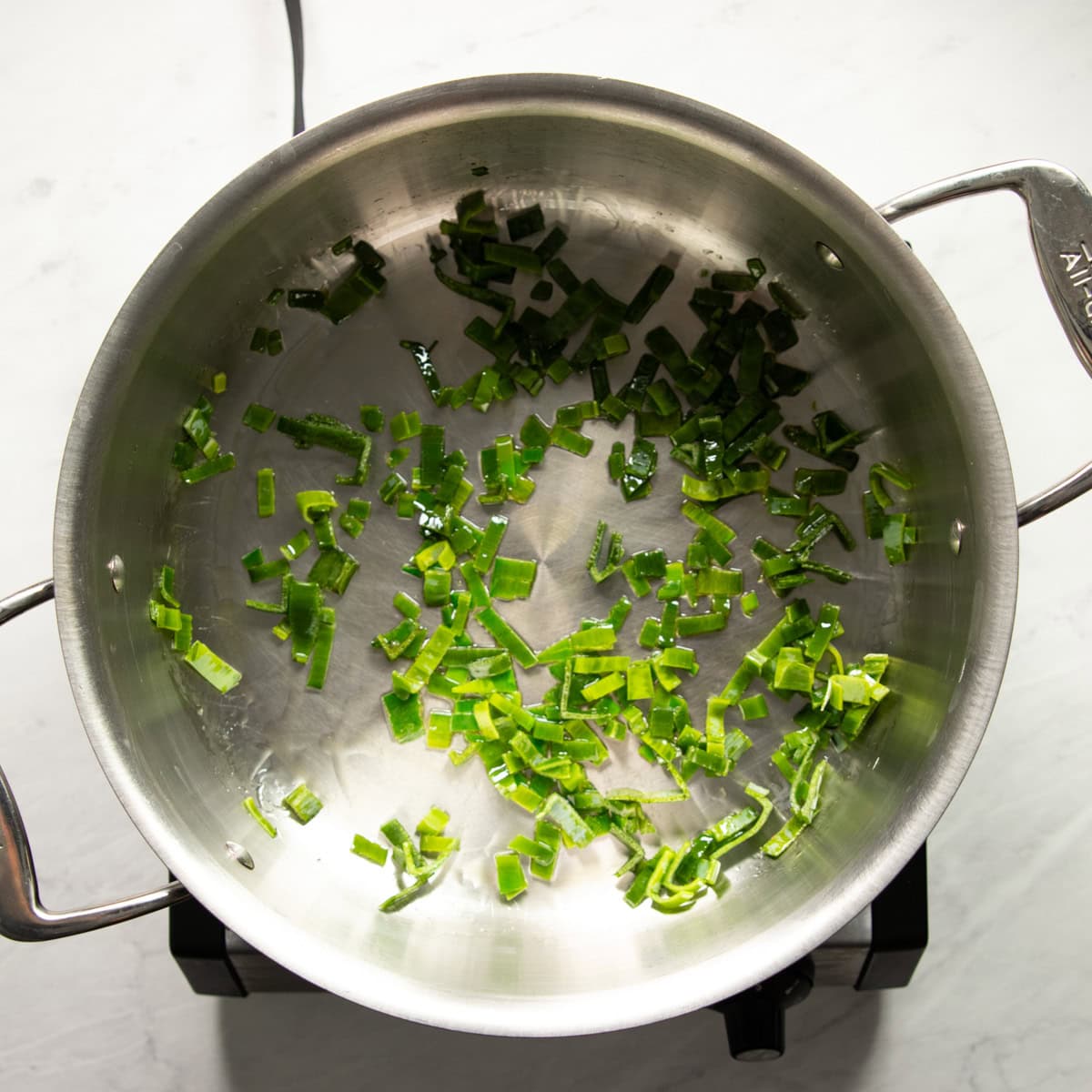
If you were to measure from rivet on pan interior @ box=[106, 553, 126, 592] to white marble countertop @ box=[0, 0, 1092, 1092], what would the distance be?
6.8 inches

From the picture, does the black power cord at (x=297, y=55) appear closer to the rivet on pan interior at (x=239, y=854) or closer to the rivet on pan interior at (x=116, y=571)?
the rivet on pan interior at (x=116, y=571)

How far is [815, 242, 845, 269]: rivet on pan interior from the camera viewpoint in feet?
2.98

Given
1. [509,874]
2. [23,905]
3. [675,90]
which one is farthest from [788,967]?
[675,90]

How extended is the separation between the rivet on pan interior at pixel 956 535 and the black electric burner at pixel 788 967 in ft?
0.88

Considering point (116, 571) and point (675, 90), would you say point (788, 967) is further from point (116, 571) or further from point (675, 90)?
point (675, 90)

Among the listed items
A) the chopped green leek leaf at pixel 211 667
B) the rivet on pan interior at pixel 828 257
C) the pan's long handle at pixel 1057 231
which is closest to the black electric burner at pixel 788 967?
the chopped green leek leaf at pixel 211 667

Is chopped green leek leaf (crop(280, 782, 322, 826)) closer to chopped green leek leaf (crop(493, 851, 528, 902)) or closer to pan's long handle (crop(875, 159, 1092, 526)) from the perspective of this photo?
chopped green leek leaf (crop(493, 851, 528, 902))

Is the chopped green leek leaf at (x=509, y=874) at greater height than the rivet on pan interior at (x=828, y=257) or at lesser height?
lesser

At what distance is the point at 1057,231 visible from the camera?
0.79 meters

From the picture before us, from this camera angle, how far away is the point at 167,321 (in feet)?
2.89

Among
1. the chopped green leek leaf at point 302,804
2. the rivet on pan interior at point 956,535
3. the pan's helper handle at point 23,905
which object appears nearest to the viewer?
the pan's helper handle at point 23,905

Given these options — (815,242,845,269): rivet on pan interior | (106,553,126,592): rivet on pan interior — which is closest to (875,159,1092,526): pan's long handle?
(815,242,845,269): rivet on pan interior

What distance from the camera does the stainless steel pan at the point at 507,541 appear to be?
0.79 m

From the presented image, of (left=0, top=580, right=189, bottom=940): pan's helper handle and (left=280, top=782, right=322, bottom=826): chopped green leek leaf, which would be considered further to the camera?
(left=280, top=782, right=322, bottom=826): chopped green leek leaf
